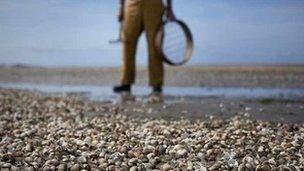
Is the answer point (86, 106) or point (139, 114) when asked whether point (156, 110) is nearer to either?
point (139, 114)

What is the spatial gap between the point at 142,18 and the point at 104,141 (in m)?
6.35

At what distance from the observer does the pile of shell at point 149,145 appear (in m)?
4.66

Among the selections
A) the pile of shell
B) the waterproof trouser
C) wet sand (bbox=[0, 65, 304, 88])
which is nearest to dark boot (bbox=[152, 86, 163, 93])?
the waterproof trouser

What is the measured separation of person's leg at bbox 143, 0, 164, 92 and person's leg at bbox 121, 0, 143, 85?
7.1 inches

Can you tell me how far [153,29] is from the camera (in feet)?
38.0

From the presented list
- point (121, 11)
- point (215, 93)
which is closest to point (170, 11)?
point (121, 11)

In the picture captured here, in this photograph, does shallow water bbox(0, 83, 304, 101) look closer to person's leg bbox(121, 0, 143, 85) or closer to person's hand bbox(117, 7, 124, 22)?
person's leg bbox(121, 0, 143, 85)

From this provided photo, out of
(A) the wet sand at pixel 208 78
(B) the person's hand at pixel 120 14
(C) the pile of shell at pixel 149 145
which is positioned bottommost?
(A) the wet sand at pixel 208 78

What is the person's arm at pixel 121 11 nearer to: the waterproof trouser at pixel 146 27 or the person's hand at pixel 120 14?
the person's hand at pixel 120 14

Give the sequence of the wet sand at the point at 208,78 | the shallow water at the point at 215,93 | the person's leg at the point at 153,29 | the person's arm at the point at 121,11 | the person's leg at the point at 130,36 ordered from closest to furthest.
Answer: the person's leg at the point at 153,29, the person's leg at the point at 130,36, the person's arm at the point at 121,11, the shallow water at the point at 215,93, the wet sand at the point at 208,78

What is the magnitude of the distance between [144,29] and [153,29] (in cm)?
35

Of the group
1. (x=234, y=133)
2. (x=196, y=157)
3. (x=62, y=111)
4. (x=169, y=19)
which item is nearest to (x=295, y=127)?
(x=234, y=133)

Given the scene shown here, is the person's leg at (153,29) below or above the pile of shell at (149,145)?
above

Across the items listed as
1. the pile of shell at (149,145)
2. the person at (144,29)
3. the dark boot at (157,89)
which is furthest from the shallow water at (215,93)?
the pile of shell at (149,145)
